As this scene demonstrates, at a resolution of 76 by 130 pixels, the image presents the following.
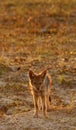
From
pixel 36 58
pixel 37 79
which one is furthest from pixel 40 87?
pixel 36 58

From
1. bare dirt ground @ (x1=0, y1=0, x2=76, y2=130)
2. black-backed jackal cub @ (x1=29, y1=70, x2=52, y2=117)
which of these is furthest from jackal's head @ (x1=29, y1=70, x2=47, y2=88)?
bare dirt ground @ (x1=0, y1=0, x2=76, y2=130)

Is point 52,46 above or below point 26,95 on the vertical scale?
below

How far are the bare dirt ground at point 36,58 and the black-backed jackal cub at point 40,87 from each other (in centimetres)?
Answer: 19

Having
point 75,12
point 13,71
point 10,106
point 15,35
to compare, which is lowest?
point 75,12

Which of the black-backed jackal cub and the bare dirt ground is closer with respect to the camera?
the black-backed jackal cub

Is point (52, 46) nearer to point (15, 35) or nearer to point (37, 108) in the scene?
point (15, 35)

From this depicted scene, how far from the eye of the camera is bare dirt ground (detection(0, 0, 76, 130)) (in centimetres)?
968

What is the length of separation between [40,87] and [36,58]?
17.5ft

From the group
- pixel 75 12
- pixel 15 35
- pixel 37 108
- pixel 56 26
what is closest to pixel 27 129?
pixel 37 108

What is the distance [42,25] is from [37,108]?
1048cm

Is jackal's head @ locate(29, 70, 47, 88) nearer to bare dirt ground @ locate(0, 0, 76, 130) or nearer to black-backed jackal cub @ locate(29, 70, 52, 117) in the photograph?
black-backed jackal cub @ locate(29, 70, 52, 117)

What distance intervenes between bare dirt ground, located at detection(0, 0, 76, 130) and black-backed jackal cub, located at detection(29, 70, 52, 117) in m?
0.19

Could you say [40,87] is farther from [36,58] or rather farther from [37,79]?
[36,58]

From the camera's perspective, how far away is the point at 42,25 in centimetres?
2005
